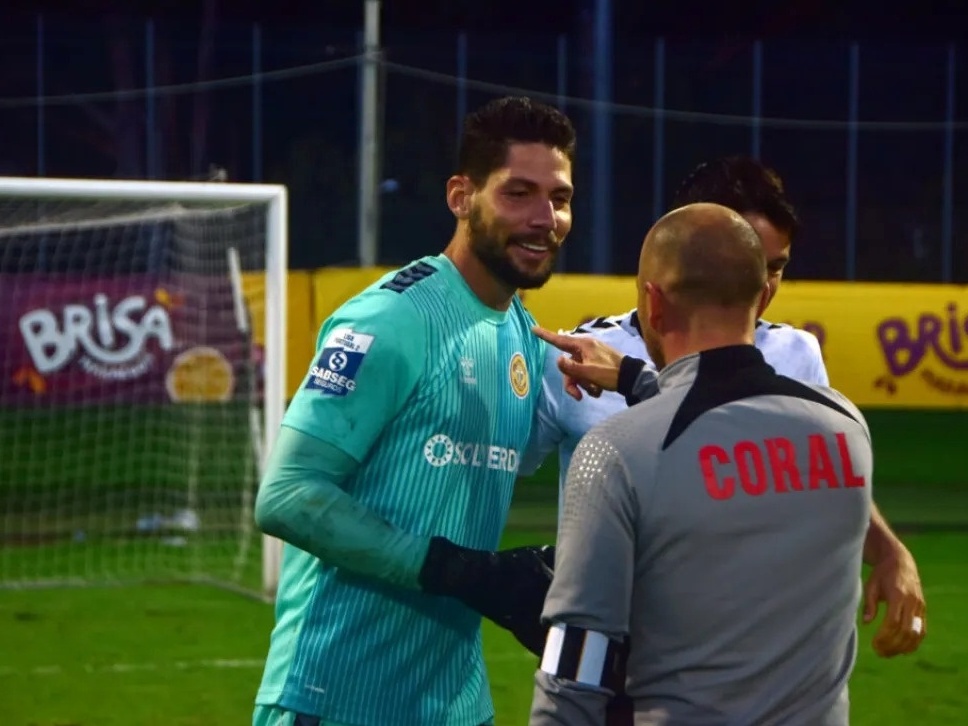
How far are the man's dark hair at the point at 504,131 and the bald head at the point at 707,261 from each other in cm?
77

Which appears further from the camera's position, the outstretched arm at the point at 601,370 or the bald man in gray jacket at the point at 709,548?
the outstretched arm at the point at 601,370

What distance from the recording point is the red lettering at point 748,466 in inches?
94.1

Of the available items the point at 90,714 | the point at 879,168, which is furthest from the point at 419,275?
the point at 879,168

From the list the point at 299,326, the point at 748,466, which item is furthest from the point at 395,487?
the point at 299,326

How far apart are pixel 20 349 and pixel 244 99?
15.0 m

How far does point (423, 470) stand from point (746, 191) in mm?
1103

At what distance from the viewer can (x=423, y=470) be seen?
3045mm

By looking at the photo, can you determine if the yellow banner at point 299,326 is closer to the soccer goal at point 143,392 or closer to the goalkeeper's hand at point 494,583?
the soccer goal at point 143,392

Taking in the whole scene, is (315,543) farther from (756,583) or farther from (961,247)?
(961,247)

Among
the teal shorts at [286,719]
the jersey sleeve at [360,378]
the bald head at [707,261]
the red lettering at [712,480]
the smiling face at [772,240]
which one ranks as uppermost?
the smiling face at [772,240]

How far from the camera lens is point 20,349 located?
38.4 ft

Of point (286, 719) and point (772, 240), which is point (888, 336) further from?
point (286, 719)

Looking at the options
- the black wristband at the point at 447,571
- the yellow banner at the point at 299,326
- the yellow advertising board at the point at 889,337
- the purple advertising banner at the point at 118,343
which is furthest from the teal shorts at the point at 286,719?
the yellow advertising board at the point at 889,337

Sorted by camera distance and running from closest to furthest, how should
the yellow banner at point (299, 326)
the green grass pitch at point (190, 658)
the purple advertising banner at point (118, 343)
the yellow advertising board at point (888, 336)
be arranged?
the green grass pitch at point (190, 658), the purple advertising banner at point (118, 343), the yellow banner at point (299, 326), the yellow advertising board at point (888, 336)
